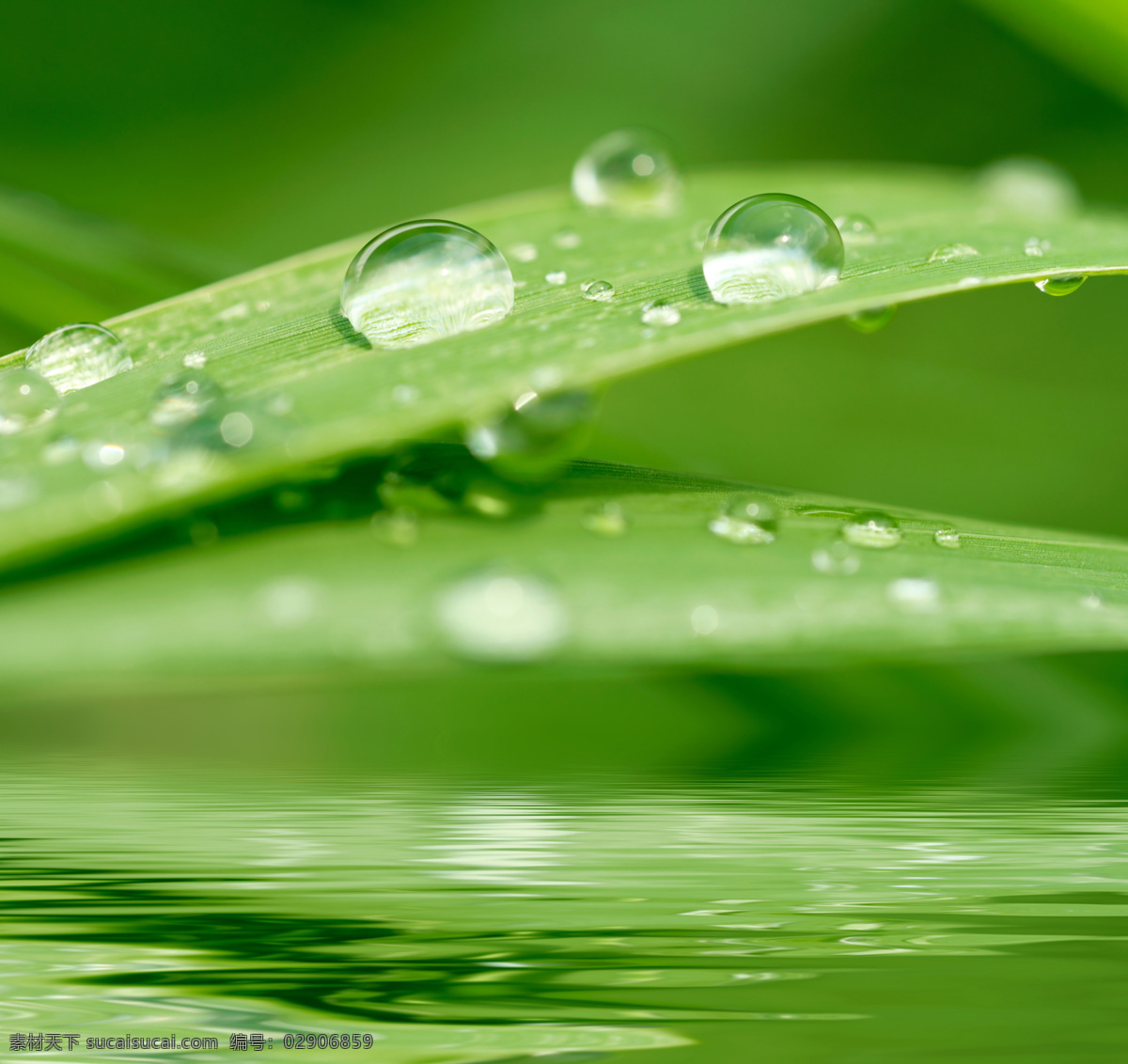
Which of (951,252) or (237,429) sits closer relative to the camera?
(237,429)

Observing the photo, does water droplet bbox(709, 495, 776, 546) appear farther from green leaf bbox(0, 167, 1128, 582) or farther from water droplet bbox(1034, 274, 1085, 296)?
water droplet bbox(1034, 274, 1085, 296)

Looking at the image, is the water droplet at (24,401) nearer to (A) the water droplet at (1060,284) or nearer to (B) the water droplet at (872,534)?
(B) the water droplet at (872,534)

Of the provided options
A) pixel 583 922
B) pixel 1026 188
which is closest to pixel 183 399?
pixel 583 922

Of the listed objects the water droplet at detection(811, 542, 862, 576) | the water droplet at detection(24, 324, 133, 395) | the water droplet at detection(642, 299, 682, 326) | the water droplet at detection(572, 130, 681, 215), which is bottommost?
the water droplet at detection(811, 542, 862, 576)

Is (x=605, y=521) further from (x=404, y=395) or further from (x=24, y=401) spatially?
(x=24, y=401)

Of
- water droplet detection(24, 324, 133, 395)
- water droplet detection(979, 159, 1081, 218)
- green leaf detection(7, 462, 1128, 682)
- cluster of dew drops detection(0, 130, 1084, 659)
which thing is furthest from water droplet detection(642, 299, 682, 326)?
water droplet detection(979, 159, 1081, 218)

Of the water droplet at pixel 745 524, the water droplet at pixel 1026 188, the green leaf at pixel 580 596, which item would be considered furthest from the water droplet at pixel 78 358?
the water droplet at pixel 1026 188

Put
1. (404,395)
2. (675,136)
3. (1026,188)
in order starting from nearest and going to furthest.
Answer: (404,395)
(1026,188)
(675,136)
